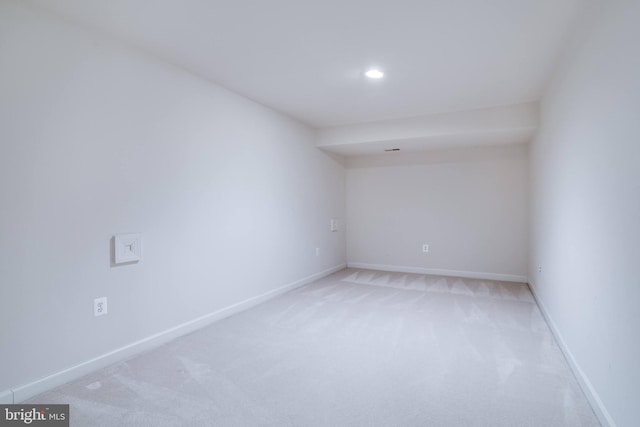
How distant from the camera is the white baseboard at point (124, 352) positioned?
1900 mm

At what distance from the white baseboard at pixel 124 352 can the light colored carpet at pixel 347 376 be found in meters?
0.06

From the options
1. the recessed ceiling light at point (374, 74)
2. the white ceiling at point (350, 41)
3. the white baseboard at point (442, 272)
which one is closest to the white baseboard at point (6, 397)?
the white ceiling at point (350, 41)

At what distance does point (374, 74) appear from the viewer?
9.58 feet

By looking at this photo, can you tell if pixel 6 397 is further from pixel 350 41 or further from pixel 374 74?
pixel 374 74

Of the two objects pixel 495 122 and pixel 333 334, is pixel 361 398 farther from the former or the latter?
pixel 495 122

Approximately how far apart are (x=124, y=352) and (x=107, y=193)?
1118 millimetres

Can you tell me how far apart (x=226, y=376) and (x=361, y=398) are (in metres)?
0.86

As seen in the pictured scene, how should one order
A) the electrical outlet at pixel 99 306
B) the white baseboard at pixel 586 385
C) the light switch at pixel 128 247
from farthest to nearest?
the light switch at pixel 128 247
the electrical outlet at pixel 99 306
the white baseboard at pixel 586 385

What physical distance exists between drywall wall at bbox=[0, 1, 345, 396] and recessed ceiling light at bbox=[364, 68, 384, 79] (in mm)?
1334

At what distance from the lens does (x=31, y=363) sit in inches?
75.2

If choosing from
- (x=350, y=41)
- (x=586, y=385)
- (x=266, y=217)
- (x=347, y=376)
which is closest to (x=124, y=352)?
(x=347, y=376)

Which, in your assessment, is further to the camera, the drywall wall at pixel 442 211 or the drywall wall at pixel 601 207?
the drywall wall at pixel 442 211

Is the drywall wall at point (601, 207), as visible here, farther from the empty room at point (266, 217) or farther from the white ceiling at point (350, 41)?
the white ceiling at point (350, 41)

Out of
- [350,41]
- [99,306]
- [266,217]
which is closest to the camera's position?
[99,306]
